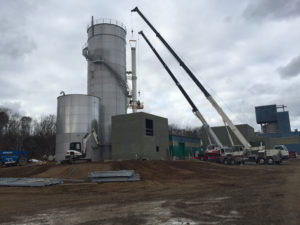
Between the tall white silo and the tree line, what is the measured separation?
34814 mm

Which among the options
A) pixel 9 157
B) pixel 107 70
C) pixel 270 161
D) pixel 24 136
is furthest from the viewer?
pixel 24 136

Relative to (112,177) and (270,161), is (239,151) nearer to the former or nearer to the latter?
(270,161)

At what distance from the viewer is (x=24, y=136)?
7425 centimetres

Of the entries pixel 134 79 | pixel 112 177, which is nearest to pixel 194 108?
pixel 134 79

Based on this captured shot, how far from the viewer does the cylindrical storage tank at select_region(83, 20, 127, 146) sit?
143ft

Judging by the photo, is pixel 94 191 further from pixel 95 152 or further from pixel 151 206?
pixel 95 152

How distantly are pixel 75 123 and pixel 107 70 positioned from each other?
11276 millimetres

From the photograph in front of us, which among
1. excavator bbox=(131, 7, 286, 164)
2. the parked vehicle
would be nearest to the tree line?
the parked vehicle

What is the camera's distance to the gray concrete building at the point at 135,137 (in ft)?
123

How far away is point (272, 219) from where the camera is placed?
313 inches

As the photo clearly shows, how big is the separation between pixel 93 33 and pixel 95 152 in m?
20.5

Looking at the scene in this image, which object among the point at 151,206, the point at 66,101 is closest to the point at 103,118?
the point at 66,101

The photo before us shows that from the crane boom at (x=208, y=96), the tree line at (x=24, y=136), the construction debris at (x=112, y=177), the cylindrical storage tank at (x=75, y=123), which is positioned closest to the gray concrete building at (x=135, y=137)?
the cylindrical storage tank at (x=75, y=123)

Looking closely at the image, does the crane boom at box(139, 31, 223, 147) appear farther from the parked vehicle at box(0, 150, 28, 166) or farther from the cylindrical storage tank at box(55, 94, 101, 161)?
the parked vehicle at box(0, 150, 28, 166)
